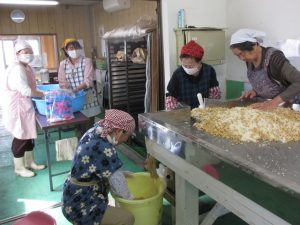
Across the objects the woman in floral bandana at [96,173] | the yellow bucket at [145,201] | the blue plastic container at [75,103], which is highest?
the blue plastic container at [75,103]

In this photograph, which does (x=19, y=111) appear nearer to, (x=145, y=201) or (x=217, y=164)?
(x=145, y=201)

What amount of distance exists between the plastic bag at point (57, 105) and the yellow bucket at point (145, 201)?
0.98m

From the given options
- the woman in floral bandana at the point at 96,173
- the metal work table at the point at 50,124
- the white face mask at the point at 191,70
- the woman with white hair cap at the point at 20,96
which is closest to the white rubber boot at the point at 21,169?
the woman with white hair cap at the point at 20,96

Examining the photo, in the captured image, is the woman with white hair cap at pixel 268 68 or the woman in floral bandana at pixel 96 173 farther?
the woman with white hair cap at pixel 268 68

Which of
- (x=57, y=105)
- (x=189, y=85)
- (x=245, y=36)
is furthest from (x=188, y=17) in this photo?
(x=57, y=105)

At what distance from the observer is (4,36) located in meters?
6.45

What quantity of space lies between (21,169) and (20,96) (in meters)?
0.84

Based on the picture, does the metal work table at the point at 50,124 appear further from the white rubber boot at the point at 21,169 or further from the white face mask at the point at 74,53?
the white face mask at the point at 74,53

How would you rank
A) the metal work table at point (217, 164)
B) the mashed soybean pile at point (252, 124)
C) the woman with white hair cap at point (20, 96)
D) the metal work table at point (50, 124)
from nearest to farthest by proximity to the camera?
the metal work table at point (217, 164)
the mashed soybean pile at point (252, 124)
the metal work table at point (50, 124)
the woman with white hair cap at point (20, 96)

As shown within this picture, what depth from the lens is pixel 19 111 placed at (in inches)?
115

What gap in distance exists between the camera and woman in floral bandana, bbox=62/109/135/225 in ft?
5.11

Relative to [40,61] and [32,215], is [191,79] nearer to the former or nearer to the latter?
[32,215]

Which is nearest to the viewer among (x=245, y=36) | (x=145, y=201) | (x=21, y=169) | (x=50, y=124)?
(x=145, y=201)

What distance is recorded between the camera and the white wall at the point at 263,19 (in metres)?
2.53
